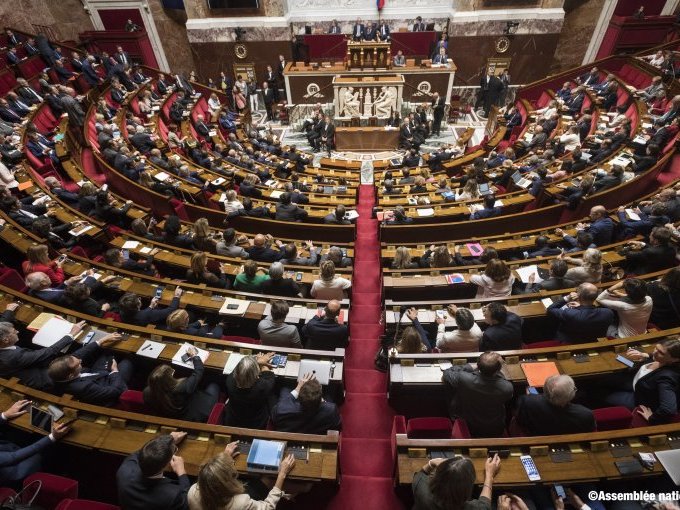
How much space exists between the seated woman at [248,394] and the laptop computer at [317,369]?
40 cm

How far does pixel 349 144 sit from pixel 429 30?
674 centimetres

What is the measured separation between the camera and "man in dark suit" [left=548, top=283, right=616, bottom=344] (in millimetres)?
3785

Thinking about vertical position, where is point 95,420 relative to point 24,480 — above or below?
above

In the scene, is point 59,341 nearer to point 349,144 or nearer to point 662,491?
point 662,491

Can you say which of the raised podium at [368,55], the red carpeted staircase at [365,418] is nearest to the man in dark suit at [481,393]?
the red carpeted staircase at [365,418]

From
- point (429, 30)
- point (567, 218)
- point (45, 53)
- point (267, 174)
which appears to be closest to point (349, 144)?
point (267, 174)

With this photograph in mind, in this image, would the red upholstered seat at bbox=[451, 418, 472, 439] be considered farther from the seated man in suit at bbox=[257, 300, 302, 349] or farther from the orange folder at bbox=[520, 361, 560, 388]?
the seated man in suit at bbox=[257, 300, 302, 349]

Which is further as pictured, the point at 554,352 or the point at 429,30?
the point at 429,30

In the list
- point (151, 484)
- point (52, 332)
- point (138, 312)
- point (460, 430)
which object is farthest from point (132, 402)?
point (460, 430)

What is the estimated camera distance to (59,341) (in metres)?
3.72

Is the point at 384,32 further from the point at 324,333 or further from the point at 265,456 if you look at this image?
the point at 265,456

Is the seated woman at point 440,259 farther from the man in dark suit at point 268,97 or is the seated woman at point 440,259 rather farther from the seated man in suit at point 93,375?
the man in dark suit at point 268,97

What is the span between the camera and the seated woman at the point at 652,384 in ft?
9.84

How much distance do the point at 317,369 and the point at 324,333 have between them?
51cm
